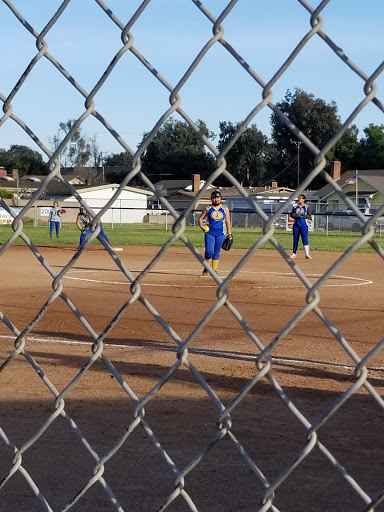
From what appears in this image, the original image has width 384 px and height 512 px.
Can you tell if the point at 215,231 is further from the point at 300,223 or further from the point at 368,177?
the point at 368,177

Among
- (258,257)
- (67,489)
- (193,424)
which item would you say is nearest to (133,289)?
(67,489)

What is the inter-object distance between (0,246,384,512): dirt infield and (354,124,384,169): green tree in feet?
138

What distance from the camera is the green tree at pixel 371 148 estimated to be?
5335 centimetres

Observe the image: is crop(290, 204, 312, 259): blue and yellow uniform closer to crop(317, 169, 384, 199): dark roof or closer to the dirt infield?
the dirt infield

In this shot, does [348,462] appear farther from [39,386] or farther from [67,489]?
[39,386]

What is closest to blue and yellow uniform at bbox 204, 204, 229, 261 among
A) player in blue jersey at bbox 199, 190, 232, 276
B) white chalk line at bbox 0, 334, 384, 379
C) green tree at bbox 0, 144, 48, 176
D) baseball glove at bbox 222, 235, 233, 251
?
player in blue jersey at bbox 199, 190, 232, 276

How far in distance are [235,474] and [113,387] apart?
7.67ft

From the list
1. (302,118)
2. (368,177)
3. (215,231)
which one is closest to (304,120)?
(302,118)

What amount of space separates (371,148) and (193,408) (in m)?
50.6

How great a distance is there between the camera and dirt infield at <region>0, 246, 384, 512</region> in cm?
435

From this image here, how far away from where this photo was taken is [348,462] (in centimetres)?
485

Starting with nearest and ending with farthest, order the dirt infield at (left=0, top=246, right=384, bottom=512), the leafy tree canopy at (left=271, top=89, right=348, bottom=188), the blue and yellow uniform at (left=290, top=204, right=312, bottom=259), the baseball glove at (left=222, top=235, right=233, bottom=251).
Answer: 1. the leafy tree canopy at (left=271, top=89, right=348, bottom=188)
2. the dirt infield at (left=0, top=246, right=384, bottom=512)
3. the baseball glove at (left=222, top=235, right=233, bottom=251)
4. the blue and yellow uniform at (left=290, top=204, right=312, bottom=259)

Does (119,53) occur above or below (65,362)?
above

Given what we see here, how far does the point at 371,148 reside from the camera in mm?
54312
